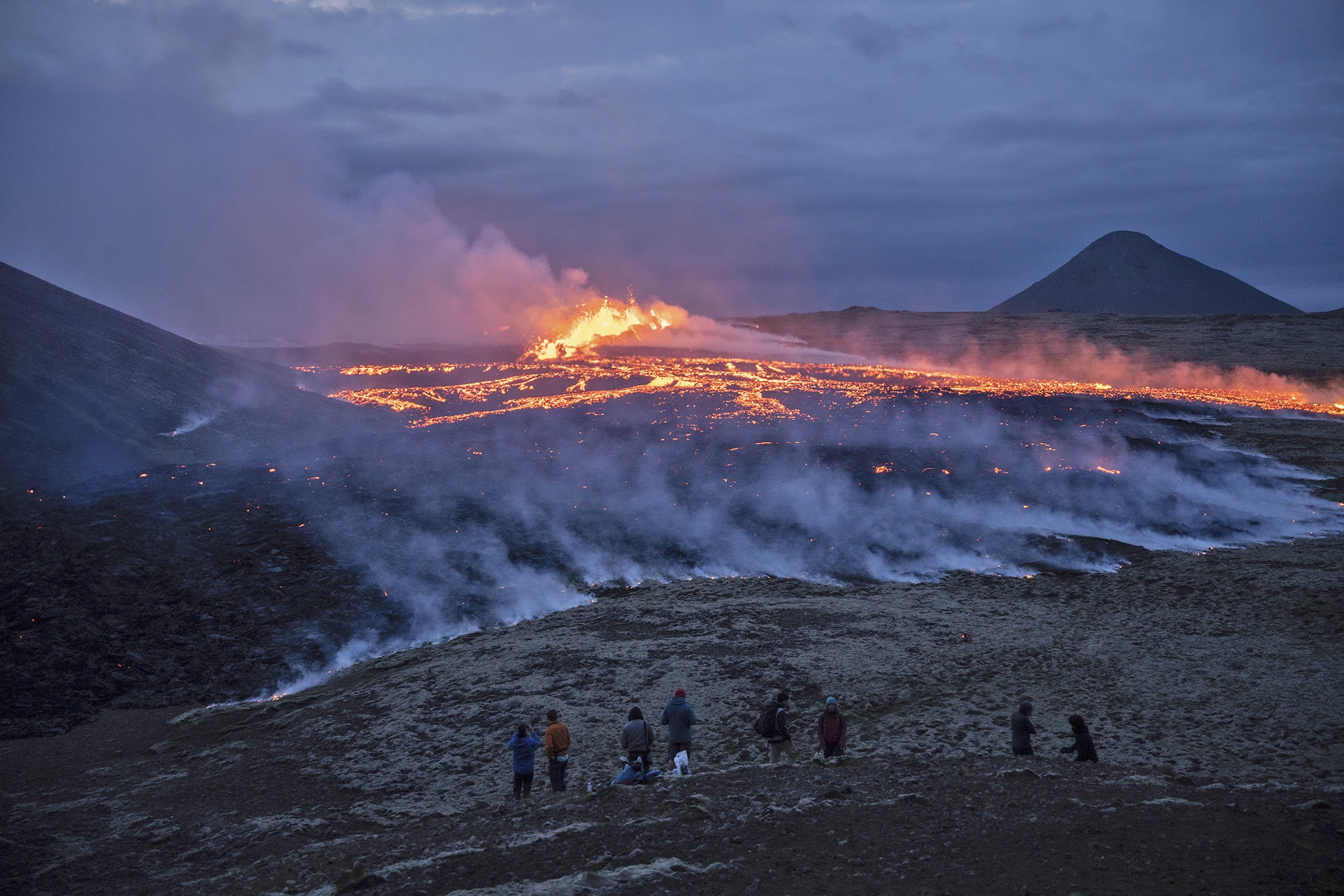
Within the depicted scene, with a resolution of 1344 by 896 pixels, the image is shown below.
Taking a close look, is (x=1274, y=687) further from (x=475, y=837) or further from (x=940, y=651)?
(x=475, y=837)

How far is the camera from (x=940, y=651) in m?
19.8

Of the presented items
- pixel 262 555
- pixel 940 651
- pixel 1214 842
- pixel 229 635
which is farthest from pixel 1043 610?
pixel 262 555

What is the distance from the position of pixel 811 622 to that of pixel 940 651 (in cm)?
349

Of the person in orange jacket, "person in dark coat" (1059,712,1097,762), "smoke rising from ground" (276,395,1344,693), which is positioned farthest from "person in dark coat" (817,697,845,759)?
"smoke rising from ground" (276,395,1344,693)

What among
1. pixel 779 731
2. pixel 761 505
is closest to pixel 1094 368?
pixel 761 505

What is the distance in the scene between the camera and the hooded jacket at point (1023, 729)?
521 inches

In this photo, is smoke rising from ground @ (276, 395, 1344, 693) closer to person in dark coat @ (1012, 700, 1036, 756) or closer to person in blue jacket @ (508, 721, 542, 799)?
person in blue jacket @ (508, 721, 542, 799)

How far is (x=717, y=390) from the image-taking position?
6419cm

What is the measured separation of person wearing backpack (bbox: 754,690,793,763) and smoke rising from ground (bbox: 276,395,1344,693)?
12.5 meters

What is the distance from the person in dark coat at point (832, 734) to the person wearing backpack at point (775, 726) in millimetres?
588

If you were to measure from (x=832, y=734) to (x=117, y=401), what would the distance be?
4373 centimetres

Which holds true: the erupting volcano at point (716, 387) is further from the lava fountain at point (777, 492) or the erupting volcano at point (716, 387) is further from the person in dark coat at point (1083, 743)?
the person in dark coat at point (1083, 743)

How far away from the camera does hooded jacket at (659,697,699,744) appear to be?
13.3 m

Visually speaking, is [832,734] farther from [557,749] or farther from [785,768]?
[557,749]
